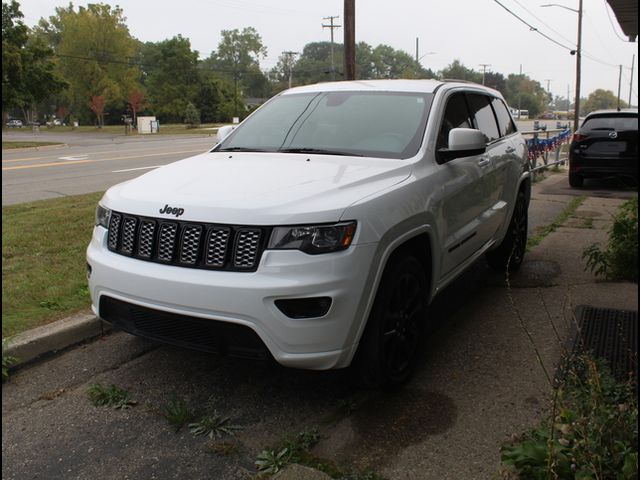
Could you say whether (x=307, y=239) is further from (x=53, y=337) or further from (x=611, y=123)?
(x=611, y=123)

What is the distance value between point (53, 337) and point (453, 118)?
3.22 meters

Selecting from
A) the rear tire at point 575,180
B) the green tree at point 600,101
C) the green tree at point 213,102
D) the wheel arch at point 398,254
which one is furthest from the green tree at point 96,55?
the green tree at point 600,101

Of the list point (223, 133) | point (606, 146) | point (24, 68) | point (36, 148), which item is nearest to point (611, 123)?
point (606, 146)

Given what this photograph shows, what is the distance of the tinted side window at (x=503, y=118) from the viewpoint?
5.84m

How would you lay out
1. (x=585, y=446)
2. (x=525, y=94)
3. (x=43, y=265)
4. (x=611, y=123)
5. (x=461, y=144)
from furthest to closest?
(x=525, y=94) → (x=611, y=123) → (x=43, y=265) → (x=461, y=144) → (x=585, y=446)

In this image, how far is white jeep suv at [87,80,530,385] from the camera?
2.97m

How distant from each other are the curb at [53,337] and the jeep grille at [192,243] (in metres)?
1.10

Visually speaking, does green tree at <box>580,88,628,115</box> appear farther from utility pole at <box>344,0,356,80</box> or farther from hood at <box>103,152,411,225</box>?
hood at <box>103,152,411,225</box>

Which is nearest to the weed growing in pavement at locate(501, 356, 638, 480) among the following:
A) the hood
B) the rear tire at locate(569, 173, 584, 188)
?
the hood

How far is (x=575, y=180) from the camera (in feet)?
43.1

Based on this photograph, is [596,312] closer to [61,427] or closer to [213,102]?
[61,427]

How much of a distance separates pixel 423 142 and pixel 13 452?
9.59ft

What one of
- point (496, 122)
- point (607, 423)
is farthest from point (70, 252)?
point (607, 423)

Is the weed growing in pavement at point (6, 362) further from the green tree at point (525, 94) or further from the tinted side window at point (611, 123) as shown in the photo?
the green tree at point (525, 94)
